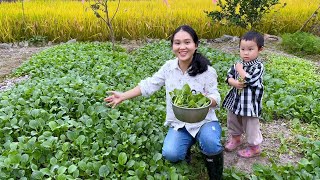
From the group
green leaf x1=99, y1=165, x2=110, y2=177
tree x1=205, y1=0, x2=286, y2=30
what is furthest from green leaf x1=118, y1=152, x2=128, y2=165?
tree x1=205, y1=0, x2=286, y2=30

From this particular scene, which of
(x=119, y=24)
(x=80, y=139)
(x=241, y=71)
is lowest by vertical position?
(x=80, y=139)

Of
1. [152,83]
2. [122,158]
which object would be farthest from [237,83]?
[122,158]

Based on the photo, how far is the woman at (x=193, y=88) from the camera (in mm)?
2588

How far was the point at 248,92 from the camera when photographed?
9.20ft

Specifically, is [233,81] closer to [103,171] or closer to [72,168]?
[103,171]

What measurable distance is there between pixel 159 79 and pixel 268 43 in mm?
5717

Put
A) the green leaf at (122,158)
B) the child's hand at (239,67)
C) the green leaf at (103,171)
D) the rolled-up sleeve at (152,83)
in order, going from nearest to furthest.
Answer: the green leaf at (103,171), the green leaf at (122,158), the child's hand at (239,67), the rolled-up sleeve at (152,83)

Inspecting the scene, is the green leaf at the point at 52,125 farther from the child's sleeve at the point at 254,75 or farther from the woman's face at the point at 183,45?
the child's sleeve at the point at 254,75

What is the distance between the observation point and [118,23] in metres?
7.97

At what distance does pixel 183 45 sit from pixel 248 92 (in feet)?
2.11

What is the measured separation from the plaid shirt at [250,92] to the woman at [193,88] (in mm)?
261

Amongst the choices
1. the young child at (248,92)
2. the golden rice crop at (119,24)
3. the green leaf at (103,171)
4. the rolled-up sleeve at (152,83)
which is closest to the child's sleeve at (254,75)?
the young child at (248,92)

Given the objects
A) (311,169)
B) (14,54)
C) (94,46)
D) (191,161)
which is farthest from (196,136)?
(14,54)

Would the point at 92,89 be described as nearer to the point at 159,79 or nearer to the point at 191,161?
the point at 159,79
